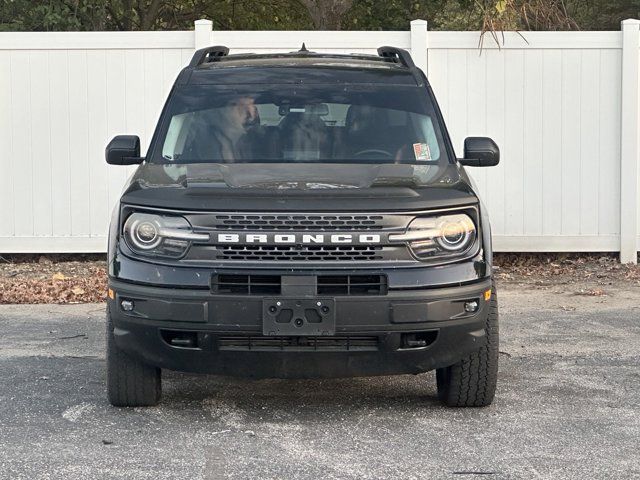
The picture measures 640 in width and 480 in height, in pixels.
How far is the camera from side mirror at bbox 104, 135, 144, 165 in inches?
267

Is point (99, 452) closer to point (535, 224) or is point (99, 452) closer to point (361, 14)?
point (535, 224)

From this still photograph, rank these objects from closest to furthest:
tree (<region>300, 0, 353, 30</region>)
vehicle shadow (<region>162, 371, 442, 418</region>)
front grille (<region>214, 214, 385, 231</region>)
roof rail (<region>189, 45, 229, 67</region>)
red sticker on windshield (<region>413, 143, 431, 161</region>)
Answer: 1. front grille (<region>214, 214, 385, 231</region>)
2. vehicle shadow (<region>162, 371, 442, 418</region>)
3. red sticker on windshield (<region>413, 143, 431, 161</region>)
4. roof rail (<region>189, 45, 229, 67</region>)
5. tree (<region>300, 0, 353, 30</region>)

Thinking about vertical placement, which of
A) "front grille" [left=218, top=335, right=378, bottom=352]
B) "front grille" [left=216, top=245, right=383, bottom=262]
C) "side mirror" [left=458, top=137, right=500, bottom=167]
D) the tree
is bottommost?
"front grille" [left=218, top=335, right=378, bottom=352]

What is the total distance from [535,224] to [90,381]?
5724 mm

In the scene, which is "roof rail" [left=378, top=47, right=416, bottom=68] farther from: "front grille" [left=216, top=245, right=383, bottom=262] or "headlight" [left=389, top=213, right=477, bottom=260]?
"front grille" [left=216, top=245, right=383, bottom=262]

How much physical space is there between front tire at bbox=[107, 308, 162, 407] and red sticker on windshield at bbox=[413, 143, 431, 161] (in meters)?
1.88

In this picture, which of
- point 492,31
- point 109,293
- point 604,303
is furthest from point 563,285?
point 109,293

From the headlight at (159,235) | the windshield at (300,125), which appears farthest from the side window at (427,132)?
the headlight at (159,235)

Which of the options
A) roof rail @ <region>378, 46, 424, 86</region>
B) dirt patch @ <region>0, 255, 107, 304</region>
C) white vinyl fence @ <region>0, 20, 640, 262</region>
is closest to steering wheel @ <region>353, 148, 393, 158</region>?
roof rail @ <region>378, 46, 424, 86</region>

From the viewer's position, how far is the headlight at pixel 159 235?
5.70 m

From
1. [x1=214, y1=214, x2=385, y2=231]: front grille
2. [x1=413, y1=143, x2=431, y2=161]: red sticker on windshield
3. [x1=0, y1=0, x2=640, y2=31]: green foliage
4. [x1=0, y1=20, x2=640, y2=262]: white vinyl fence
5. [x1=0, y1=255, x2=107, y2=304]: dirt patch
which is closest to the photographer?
[x1=214, y1=214, x2=385, y2=231]: front grille

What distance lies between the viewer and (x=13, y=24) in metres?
15.7

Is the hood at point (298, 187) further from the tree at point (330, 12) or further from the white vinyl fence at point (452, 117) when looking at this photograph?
the tree at point (330, 12)

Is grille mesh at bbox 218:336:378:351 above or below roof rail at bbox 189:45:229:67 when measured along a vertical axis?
below
